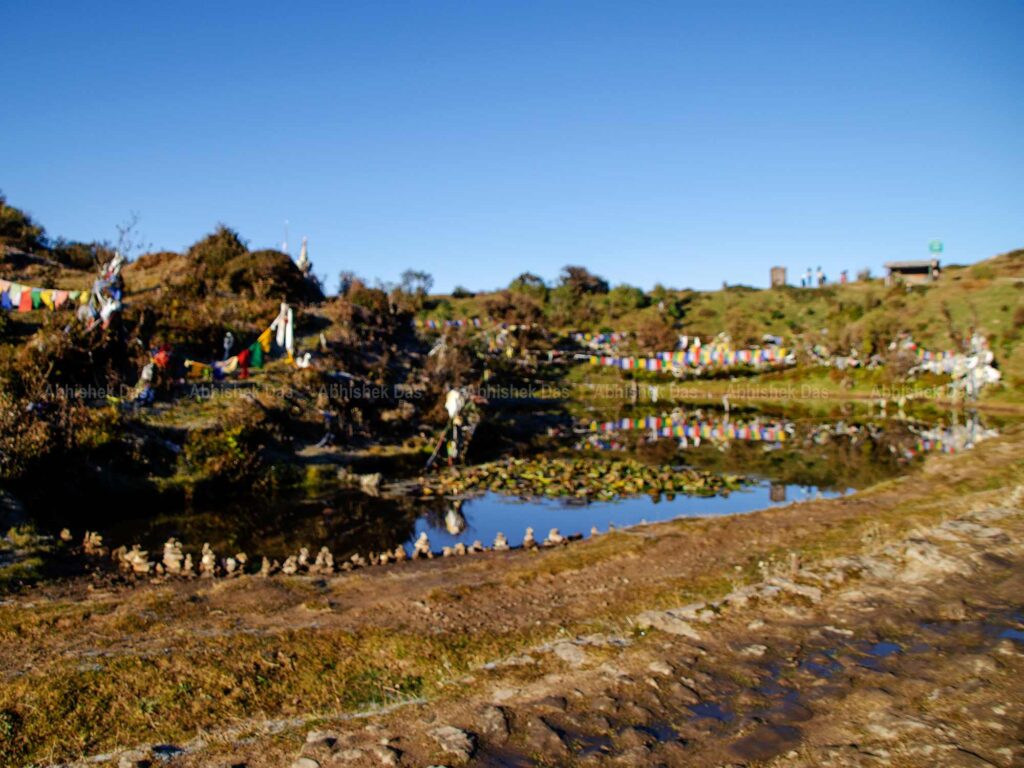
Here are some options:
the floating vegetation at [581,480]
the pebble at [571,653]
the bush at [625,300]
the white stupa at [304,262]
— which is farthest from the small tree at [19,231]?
the bush at [625,300]

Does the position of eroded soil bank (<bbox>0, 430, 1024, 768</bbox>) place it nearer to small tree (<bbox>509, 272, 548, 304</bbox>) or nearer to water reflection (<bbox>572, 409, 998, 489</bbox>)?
water reflection (<bbox>572, 409, 998, 489</bbox>)

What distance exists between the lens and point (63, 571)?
14.2 meters

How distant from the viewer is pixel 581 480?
967 inches

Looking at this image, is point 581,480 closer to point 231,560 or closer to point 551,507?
point 551,507

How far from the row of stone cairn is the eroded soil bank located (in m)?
0.90

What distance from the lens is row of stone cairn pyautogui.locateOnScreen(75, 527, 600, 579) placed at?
46.7ft

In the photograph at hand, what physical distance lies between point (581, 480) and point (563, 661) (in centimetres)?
1591

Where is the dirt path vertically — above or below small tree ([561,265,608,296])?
below

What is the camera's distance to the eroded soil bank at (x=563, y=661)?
6.74 m

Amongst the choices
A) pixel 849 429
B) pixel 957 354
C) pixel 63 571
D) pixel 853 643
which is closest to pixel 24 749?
pixel 63 571

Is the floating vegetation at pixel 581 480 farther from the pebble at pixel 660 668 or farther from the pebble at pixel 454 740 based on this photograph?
the pebble at pixel 454 740

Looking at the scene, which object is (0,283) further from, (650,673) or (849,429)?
(849,429)

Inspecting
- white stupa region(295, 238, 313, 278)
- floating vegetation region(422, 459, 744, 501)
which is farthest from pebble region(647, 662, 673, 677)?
white stupa region(295, 238, 313, 278)

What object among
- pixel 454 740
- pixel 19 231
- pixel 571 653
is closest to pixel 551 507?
pixel 571 653
